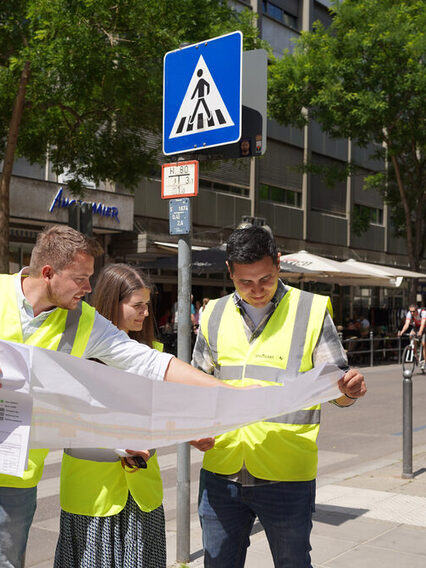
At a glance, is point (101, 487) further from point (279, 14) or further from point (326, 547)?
point (279, 14)

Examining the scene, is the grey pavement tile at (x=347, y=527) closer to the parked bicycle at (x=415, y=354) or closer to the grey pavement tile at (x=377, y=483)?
the grey pavement tile at (x=377, y=483)

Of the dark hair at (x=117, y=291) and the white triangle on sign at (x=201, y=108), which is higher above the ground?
the white triangle on sign at (x=201, y=108)

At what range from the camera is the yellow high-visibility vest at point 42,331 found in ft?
8.60

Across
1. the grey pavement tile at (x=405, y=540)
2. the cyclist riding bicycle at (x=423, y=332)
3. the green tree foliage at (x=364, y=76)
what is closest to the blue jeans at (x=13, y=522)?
the grey pavement tile at (x=405, y=540)

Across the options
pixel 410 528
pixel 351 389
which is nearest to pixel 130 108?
pixel 410 528

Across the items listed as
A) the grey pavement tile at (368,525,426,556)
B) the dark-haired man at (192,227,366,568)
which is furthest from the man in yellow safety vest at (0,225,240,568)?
the grey pavement tile at (368,525,426,556)

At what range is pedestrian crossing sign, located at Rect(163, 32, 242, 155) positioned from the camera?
421cm

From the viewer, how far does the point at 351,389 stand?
2869 mm

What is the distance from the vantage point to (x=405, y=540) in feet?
16.1

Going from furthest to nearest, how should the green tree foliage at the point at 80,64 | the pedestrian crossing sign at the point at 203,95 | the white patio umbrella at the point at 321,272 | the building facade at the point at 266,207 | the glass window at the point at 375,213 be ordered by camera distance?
1. the glass window at the point at 375,213
2. the building facade at the point at 266,207
3. the white patio umbrella at the point at 321,272
4. the green tree foliage at the point at 80,64
5. the pedestrian crossing sign at the point at 203,95

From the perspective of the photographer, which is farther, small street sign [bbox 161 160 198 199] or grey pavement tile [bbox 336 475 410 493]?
grey pavement tile [bbox 336 475 410 493]

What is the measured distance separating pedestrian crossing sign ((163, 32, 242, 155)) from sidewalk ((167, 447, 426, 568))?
8.58 ft

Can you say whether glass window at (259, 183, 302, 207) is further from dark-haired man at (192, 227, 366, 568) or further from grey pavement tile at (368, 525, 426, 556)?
dark-haired man at (192, 227, 366, 568)

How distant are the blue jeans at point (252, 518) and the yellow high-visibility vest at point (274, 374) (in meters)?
0.07
